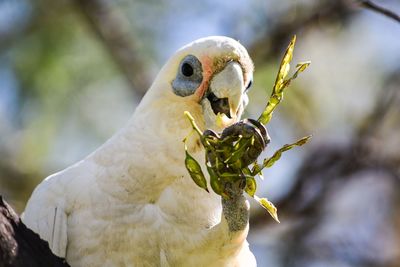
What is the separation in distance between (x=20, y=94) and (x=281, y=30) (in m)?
2.00

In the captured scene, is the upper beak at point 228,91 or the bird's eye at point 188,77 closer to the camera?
the upper beak at point 228,91

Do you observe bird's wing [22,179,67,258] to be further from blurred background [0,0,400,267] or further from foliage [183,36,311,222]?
blurred background [0,0,400,267]

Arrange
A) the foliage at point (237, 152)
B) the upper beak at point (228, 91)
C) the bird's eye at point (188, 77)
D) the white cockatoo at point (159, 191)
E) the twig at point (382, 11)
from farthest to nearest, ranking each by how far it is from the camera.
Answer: the bird's eye at point (188, 77) → the upper beak at point (228, 91) → the white cockatoo at point (159, 191) → the twig at point (382, 11) → the foliage at point (237, 152)

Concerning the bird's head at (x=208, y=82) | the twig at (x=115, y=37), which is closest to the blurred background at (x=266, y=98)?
the twig at (x=115, y=37)

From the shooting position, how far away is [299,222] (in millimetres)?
6305

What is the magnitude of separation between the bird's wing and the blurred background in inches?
93.1

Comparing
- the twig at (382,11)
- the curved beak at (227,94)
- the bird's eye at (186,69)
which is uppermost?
the bird's eye at (186,69)

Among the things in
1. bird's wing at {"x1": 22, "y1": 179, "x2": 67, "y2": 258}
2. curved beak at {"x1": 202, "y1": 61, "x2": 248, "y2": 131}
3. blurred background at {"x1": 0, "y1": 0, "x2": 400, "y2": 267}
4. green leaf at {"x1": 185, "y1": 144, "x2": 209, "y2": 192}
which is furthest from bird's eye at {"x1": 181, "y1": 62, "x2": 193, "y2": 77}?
blurred background at {"x1": 0, "y1": 0, "x2": 400, "y2": 267}

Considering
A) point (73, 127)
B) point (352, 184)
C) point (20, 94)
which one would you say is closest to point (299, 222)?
point (352, 184)

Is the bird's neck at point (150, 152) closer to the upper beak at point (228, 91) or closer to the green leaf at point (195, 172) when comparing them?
the upper beak at point (228, 91)

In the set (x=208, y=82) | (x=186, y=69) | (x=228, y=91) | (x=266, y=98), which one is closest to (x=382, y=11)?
(x=228, y=91)

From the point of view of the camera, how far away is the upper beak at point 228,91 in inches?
142

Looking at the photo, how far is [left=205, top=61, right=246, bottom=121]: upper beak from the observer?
3.62 m

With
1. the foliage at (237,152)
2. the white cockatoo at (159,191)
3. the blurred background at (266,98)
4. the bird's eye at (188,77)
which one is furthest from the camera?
the blurred background at (266,98)
